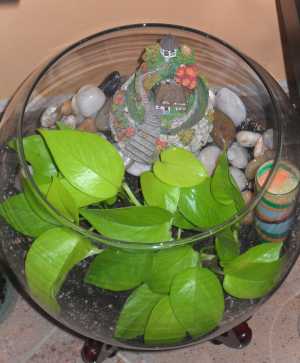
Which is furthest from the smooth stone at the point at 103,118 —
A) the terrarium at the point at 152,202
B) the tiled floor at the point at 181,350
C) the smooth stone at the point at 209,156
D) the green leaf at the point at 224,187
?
the tiled floor at the point at 181,350

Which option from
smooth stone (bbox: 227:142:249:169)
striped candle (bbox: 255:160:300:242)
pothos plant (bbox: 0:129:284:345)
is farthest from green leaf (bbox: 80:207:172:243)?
smooth stone (bbox: 227:142:249:169)

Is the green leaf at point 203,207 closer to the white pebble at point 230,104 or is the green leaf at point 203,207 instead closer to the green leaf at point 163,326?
the green leaf at point 163,326

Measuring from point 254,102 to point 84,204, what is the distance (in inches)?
12.1

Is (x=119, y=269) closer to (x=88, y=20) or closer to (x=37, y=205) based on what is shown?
(x=37, y=205)

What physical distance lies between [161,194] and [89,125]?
0.22 m

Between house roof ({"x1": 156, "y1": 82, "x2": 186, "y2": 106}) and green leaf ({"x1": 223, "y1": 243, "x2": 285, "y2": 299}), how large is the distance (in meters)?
0.18

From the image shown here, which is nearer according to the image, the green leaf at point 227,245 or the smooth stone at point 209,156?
the green leaf at point 227,245

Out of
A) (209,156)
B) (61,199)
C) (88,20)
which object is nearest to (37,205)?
(61,199)

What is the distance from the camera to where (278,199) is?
25.2 inches

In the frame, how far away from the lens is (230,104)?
2.66 feet

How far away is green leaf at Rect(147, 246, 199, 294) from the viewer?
1.88ft

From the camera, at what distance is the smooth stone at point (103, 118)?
80cm

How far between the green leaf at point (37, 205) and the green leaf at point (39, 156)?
0.08ft

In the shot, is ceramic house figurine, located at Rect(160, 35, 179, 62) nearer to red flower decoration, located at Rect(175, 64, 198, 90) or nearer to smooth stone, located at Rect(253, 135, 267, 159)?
red flower decoration, located at Rect(175, 64, 198, 90)
